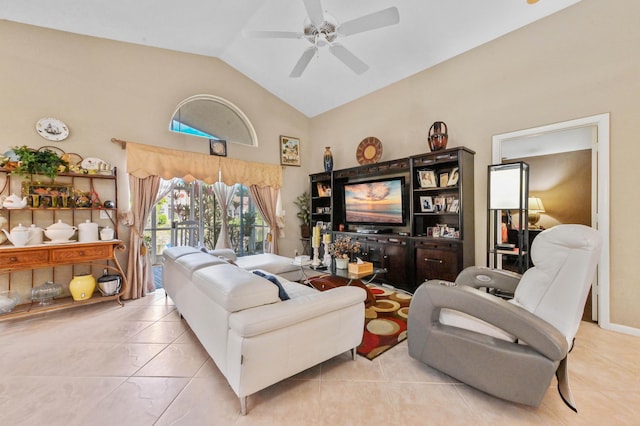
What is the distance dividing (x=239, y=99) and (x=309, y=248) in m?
3.23

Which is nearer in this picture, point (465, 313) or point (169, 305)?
point (465, 313)

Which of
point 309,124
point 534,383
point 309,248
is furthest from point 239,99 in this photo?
point 534,383

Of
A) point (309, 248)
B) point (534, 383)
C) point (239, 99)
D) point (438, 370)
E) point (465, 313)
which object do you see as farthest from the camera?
point (309, 248)

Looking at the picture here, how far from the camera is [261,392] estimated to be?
171cm

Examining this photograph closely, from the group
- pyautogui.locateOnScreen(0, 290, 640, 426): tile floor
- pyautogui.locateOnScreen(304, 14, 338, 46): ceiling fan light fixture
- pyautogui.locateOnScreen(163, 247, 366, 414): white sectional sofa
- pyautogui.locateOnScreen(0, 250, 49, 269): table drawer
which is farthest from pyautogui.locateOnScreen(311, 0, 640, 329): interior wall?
pyautogui.locateOnScreen(0, 250, 49, 269): table drawer

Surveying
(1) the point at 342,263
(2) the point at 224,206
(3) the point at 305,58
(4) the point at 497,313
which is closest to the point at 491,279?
(4) the point at 497,313

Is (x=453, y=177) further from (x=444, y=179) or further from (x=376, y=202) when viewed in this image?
(x=376, y=202)

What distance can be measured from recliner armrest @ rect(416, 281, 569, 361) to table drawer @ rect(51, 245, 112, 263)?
141 inches

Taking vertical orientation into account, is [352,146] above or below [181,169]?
above

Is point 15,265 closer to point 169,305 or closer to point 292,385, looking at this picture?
point 169,305

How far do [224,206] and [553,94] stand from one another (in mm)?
4850

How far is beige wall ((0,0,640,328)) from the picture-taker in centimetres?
254

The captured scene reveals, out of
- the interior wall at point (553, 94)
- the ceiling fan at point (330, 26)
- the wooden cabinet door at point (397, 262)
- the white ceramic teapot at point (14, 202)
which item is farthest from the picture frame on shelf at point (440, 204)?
the white ceramic teapot at point (14, 202)

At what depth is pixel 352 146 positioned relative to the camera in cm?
504
